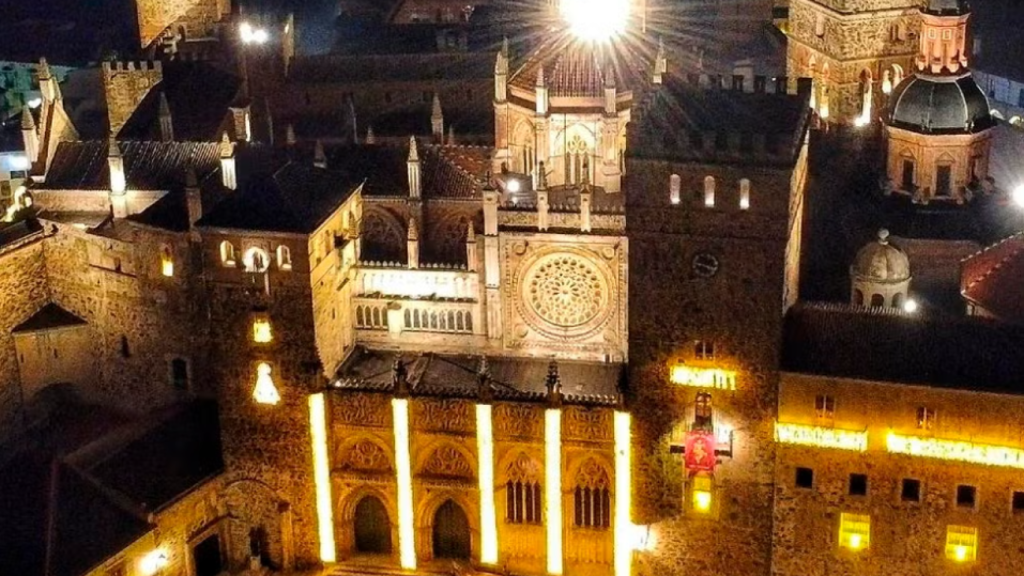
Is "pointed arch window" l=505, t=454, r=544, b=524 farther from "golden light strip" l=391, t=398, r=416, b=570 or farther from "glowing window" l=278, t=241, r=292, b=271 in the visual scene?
"glowing window" l=278, t=241, r=292, b=271

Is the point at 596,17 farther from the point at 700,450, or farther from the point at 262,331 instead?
the point at 700,450

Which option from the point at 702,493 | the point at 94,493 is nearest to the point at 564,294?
the point at 702,493

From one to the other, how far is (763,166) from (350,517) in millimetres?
20117

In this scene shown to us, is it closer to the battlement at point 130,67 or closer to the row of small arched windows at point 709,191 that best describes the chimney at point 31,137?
the battlement at point 130,67

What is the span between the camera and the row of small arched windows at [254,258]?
52.5 metres

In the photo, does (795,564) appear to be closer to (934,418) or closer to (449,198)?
(934,418)

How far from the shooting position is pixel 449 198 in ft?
200

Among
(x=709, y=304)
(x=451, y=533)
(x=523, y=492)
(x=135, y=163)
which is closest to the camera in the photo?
(x=709, y=304)

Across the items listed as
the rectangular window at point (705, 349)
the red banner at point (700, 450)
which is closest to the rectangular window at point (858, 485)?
the red banner at point (700, 450)

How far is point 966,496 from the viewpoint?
155ft

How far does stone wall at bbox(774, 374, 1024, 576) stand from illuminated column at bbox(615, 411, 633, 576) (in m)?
5.14

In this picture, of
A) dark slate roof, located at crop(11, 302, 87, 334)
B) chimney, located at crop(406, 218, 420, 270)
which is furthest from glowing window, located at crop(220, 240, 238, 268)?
dark slate roof, located at crop(11, 302, 87, 334)

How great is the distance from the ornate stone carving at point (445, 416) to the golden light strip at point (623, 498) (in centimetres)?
540

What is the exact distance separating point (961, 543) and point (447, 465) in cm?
1775
